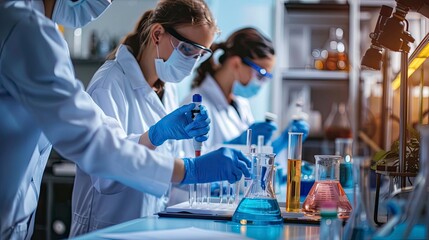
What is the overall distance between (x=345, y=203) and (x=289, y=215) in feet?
A: 0.51

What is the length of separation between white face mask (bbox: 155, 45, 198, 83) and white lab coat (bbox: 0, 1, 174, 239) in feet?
2.50

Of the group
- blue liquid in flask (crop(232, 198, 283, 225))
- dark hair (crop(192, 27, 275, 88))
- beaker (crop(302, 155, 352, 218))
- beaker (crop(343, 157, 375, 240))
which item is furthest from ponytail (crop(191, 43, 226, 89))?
beaker (crop(343, 157, 375, 240))

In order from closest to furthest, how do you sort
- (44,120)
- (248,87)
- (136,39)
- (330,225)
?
(330,225)
(44,120)
(136,39)
(248,87)

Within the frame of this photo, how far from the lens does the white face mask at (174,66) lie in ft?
7.55

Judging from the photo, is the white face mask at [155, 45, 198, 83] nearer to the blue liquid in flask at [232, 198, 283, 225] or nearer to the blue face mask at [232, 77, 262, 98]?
the blue liquid in flask at [232, 198, 283, 225]

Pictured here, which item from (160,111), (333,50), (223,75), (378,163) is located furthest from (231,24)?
(378,163)

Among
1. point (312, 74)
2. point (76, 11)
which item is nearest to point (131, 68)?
point (76, 11)

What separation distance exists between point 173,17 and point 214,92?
46.1 inches

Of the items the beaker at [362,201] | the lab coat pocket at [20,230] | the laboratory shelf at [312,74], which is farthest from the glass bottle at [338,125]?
the beaker at [362,201]

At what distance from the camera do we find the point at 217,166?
5.75ft

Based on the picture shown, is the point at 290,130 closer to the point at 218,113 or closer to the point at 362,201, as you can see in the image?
the point at 218,113

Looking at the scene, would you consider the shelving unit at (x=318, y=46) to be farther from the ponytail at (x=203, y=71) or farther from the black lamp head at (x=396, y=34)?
the black lamp head at (x=396, y=34)

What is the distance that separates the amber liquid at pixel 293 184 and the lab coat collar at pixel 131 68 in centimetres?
68

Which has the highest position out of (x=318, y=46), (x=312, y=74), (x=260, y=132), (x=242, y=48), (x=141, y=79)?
(x=318, y=46)
